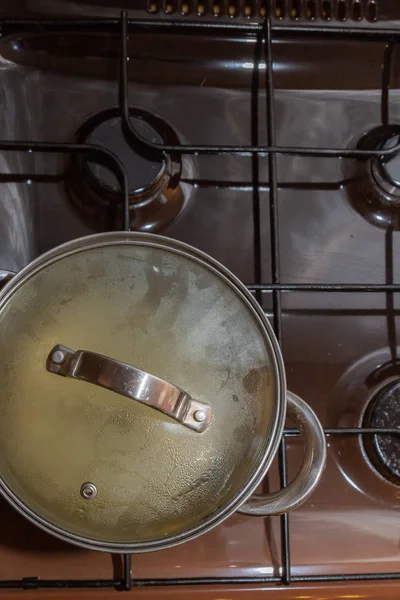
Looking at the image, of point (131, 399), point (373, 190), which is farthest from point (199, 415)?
point (373, 190)

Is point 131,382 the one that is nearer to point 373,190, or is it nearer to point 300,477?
point 300,477

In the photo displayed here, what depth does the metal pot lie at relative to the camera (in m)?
0.49

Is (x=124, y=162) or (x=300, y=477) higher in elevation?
(x=124, y=162)

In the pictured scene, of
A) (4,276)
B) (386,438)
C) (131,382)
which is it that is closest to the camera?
(131,382)

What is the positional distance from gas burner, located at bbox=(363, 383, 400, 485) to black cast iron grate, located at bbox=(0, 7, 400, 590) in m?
0.03

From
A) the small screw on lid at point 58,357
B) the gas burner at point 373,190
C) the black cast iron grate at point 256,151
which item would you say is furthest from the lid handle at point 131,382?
the gas burner at point 373,190

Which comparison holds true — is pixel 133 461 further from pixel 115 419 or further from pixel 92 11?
pixel 92 11

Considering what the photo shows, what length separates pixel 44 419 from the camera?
1.62ft

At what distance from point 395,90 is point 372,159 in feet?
0.36

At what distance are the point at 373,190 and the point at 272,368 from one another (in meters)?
0.31

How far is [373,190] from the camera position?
0.72m

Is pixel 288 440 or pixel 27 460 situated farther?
pixel 288 440

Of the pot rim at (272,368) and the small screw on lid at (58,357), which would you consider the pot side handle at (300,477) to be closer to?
the pot rim at (272,368)

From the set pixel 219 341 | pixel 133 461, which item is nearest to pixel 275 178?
pixel 219 341
